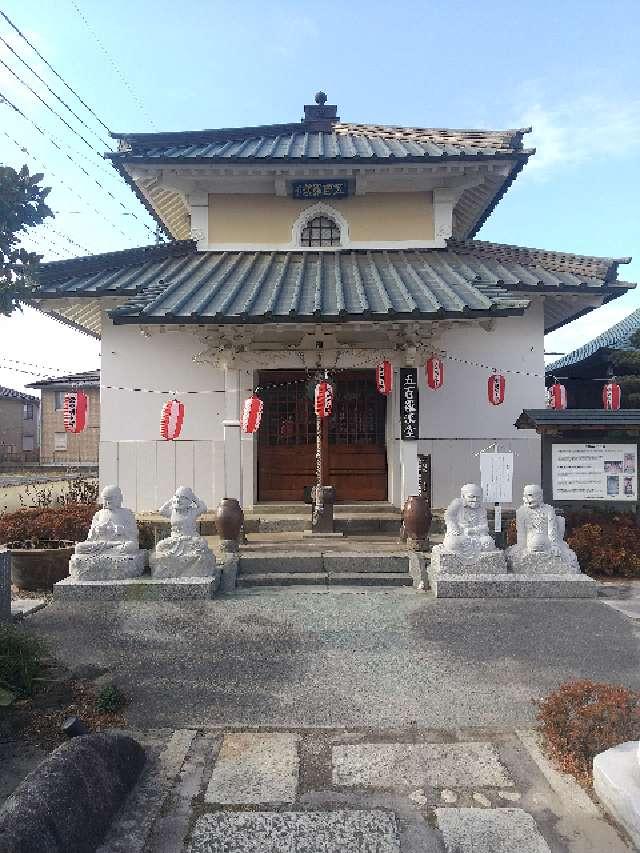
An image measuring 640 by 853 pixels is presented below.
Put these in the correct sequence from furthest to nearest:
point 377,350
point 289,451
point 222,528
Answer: point 289,451, point 377,350, point 222,528

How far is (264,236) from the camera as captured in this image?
12.8 metres

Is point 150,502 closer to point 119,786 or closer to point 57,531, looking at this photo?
point 57,531

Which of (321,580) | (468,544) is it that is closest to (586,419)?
(468,544)

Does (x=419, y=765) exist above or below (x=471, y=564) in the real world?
below

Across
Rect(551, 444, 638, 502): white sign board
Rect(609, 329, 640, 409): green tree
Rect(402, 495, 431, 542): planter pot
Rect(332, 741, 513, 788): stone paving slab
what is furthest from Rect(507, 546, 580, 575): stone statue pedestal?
Rect(609, 329, 640, 409): green tree

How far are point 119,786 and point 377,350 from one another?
8868mm

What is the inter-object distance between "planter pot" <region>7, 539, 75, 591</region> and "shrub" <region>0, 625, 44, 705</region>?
3.68m

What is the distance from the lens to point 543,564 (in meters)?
8.20

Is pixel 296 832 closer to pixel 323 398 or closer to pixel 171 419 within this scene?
pixel 323 398

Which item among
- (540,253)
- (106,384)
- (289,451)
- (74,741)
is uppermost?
(540,253)

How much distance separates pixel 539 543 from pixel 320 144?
34.6 feet

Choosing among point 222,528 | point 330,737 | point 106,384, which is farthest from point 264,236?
point 330,737

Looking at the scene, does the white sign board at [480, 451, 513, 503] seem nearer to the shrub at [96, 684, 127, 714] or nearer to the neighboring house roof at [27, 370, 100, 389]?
the shrub at [96, 684, 127, 714]

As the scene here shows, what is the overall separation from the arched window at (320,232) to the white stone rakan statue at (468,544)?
700 cm
